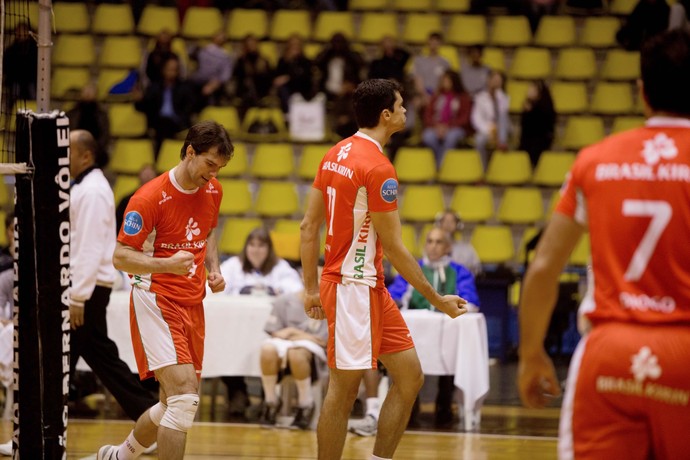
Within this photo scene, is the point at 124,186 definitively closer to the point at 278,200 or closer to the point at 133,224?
the point at 278,200

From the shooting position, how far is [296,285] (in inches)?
368

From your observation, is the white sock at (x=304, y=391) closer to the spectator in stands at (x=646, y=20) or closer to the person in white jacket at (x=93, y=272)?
the person in white jacket at (x=93, y=272)

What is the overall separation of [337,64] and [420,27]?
6.54 ft

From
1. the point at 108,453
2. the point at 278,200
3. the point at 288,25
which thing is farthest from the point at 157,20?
the point at 108,453

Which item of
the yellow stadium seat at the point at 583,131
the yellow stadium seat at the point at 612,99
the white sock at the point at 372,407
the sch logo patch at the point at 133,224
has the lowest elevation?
the white sock at the point at 372,407

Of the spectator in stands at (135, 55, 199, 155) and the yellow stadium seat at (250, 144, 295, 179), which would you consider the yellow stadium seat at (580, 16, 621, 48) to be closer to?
the yellow stadium seat at (250, 144, 295, 179)

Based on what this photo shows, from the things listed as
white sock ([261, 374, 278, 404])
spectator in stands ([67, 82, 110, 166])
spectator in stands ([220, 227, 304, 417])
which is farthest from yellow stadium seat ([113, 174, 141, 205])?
white sock ([261, 374, 278, 404])

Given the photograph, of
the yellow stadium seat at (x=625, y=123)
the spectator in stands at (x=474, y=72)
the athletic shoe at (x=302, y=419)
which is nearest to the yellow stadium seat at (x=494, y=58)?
the spectator in stands at (x=474, y=72)

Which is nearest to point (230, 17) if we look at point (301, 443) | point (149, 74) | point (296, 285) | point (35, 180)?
point (149, 74)

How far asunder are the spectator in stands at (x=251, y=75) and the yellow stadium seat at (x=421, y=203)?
247 centimetres

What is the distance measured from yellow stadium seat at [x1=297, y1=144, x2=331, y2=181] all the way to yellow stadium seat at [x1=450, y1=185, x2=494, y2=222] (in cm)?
182

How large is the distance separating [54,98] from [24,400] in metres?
9.38

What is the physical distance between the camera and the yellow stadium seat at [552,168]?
13391mm

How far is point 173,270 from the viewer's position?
5.15m
